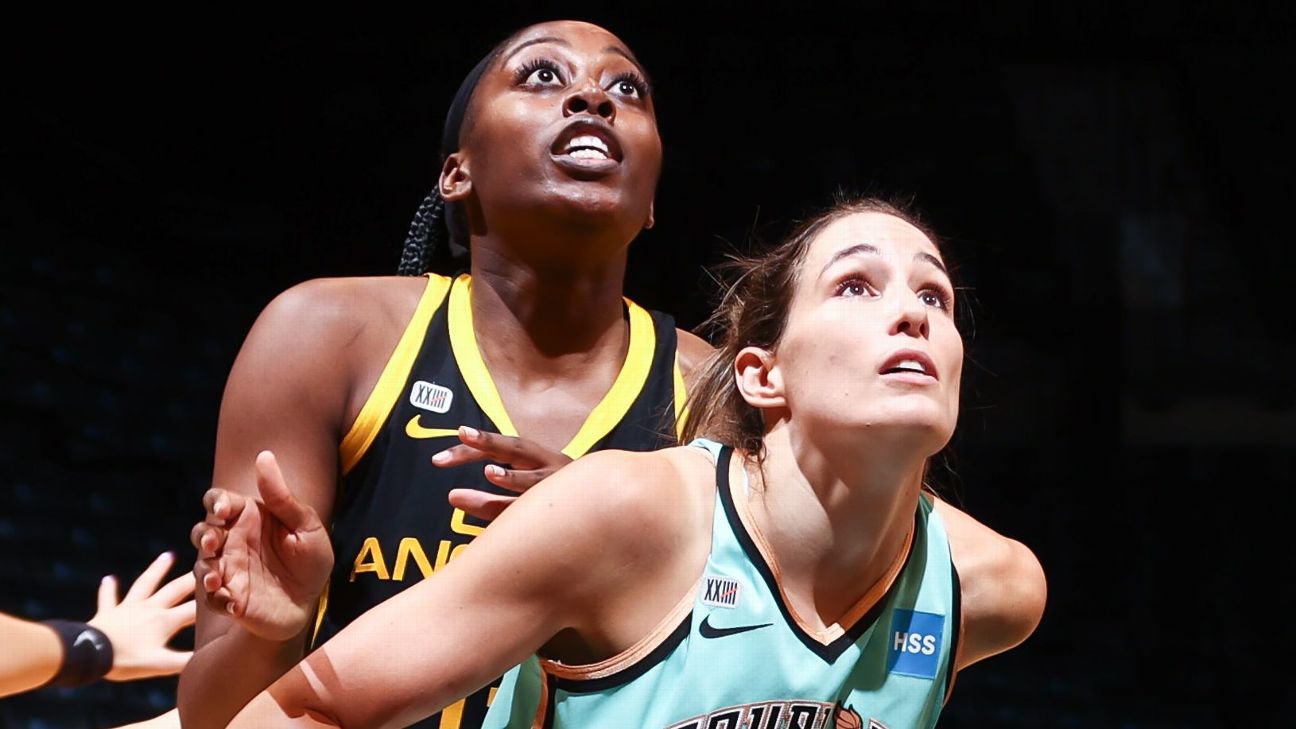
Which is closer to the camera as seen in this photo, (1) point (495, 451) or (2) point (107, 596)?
(1) point (495, 451)

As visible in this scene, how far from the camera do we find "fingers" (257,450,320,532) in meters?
1.71

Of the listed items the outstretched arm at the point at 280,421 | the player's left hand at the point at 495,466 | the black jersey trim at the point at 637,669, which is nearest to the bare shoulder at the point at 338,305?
the outstretched arm at the point at 280,421

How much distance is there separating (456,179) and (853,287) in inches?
35.3

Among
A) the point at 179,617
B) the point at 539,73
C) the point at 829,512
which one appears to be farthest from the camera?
the point at 179,617

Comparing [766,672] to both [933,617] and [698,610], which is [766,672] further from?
[933,617]

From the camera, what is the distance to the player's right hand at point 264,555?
173 centimetres

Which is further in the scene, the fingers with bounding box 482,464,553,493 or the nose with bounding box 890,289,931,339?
the fingers with bounding box 482,464,553,493

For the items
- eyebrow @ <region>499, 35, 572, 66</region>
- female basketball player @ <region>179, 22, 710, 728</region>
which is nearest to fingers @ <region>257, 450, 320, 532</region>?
female basketball player @ <region>179, 22, 710, 728</region>

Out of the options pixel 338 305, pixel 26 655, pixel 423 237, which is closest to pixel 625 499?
pixel 338 305

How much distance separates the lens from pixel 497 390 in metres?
2.38

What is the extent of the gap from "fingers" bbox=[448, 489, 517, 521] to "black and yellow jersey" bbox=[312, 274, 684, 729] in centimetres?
30

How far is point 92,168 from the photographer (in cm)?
635

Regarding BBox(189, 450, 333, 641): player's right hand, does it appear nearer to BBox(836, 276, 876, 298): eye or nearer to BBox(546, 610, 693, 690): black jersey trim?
BBox(546, 610, 693, 690): black jersey trim

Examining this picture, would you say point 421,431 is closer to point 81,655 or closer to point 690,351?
point 690,351
